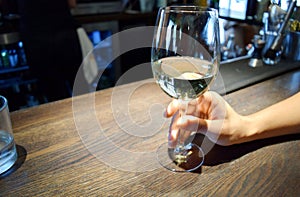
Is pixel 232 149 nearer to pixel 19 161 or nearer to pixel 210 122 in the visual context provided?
pixel 210 122

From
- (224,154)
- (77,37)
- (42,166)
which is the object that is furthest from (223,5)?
(77,37)

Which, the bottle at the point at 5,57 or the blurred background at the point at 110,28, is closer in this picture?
the blurred background at the point at 110,28

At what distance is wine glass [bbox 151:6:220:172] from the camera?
414 millimetres

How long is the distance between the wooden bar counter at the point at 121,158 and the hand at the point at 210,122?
0.08 ft

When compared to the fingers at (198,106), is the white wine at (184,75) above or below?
above

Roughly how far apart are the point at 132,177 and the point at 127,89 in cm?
32

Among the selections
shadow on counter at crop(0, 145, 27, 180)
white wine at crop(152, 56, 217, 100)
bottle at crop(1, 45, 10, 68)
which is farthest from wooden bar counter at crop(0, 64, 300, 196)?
bottle at crop(1, 45, 10, 68)

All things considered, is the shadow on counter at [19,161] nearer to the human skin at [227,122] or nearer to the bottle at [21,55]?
the human skin at [227,122]

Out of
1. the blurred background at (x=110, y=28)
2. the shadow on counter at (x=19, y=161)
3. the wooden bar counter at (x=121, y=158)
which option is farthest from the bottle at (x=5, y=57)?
the shadow on counter at (x=19, y=161)

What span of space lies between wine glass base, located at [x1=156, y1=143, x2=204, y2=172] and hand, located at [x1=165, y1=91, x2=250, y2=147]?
2 centimetres

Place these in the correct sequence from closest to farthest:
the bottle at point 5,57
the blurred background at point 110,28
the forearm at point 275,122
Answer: the forearm at point 275,122 < the blurred background at point 110,28 < the bottle at point 5,57

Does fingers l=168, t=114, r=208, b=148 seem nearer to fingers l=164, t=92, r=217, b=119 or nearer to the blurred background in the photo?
fingers l=164, t=92, r=217, b=119

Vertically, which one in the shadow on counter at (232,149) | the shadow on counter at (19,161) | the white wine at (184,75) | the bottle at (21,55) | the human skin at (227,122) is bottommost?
the bottle at (21,55)

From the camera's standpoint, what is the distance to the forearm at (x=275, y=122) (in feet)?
1.62
